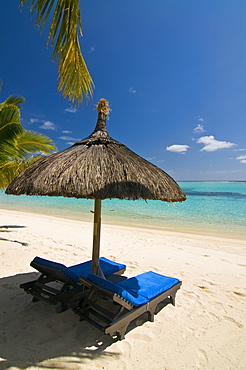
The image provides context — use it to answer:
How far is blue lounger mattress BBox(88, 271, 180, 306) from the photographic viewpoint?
2207 mm

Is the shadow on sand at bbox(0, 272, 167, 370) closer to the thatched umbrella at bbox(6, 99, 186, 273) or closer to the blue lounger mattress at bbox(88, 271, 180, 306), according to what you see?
the blue lounger mattress at bbox(88, 271, 180, 306)

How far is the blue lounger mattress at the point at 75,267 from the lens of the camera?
2.66 metres

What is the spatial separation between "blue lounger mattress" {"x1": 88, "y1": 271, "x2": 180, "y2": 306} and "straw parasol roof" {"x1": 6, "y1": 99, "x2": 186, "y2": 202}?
100 cm

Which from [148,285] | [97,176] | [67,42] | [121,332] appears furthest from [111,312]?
[67,42]

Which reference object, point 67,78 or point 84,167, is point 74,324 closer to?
point 84,167

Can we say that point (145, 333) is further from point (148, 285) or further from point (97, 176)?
point (97, 176)

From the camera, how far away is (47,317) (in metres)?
2.58

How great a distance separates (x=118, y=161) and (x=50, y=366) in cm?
219

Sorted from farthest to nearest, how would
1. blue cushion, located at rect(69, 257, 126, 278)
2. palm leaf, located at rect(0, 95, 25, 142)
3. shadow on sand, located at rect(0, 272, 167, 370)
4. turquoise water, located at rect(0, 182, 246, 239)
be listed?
turquoise water, located at rect(0, 182, 246, 239) < palm leaf, located at rect(0, 95, 25, 142) < blue cushion, located at rect(69, 257, 126, 278) < shadow on sand, located at rect(0, 272, 167, 370)

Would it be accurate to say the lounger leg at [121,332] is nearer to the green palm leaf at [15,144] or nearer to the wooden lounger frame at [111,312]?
the wooden lounger frame at [111,312]

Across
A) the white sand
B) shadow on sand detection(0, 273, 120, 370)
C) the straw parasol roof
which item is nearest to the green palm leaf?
the straw parasol roof

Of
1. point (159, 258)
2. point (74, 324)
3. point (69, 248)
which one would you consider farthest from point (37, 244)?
point (74, 324)

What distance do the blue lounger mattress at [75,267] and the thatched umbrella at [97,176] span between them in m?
0.36

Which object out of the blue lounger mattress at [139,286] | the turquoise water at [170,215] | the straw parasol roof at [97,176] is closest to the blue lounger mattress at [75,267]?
the blue lounger mattress at [139,286]
